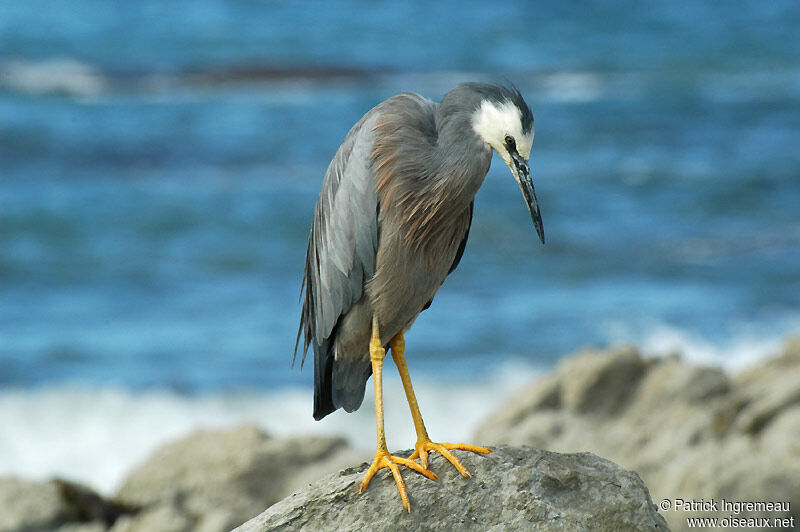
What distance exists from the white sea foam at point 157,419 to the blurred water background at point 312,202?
3 cm

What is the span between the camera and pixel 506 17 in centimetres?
2427

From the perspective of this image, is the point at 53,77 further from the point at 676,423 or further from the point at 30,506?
the point at 676,423

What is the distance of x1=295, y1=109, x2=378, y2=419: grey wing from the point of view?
3.82 m

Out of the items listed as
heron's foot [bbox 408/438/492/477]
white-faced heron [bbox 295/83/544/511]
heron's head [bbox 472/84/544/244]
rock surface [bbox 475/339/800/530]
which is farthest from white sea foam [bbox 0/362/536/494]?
heron's head [bbox 472/84/544/244]

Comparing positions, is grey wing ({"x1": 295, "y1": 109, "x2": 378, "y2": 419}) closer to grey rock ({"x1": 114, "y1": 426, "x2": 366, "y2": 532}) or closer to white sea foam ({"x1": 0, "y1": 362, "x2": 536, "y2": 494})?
grey rock ({"x1": 114, "y1": 426, "x2": 366, "y2": 532})

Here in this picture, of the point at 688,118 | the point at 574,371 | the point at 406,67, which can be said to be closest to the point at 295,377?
the point at 574,371

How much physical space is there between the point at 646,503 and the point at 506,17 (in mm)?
21650

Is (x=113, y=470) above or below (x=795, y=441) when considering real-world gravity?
above

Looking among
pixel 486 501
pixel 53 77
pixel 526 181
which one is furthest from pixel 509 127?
pixel 53 77

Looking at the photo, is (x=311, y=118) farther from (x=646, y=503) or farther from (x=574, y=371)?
(x=646, y=503)

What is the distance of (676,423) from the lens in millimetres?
6324

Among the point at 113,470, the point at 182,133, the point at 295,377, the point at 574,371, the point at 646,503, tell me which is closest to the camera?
the point at 646,503

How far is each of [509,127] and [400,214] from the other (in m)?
0.53

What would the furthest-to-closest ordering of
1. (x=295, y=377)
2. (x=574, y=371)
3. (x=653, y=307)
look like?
(x=653, y=307) < (x=295, y=377) < (x=574, y=371)
